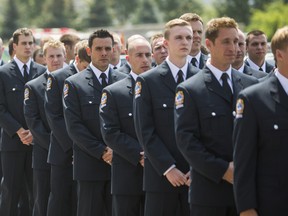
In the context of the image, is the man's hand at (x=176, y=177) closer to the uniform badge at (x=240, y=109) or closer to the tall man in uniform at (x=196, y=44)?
the uniform badge at (x=240, y=109)

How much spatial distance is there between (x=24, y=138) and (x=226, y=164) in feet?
15.9

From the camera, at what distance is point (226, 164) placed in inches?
275

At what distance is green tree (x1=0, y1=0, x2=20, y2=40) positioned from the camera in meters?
72.9

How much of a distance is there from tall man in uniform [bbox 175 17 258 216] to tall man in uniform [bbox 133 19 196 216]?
0.66 m

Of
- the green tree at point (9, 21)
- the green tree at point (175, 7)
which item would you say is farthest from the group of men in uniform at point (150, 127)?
the green tree at point (175, 7)

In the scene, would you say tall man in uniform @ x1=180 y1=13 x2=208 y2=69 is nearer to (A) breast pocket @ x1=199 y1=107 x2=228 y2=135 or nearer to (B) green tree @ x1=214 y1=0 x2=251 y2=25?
(A) breast pocket @ x1=199 y1=107 x2=228 y2=135

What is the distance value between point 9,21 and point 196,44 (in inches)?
2574

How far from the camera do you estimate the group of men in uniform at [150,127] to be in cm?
632

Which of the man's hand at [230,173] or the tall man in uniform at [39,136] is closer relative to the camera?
the man's hand at [230,173]

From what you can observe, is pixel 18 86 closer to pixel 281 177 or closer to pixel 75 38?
pixel 75 38

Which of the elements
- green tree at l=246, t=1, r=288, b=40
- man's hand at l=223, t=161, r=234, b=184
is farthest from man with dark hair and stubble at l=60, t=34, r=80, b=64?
green tree at l=246, t=1, r=288, b=40

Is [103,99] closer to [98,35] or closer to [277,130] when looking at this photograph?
[98,35]

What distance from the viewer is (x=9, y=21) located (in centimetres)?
7381

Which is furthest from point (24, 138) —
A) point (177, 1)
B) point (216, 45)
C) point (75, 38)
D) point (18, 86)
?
point (177, 1)
